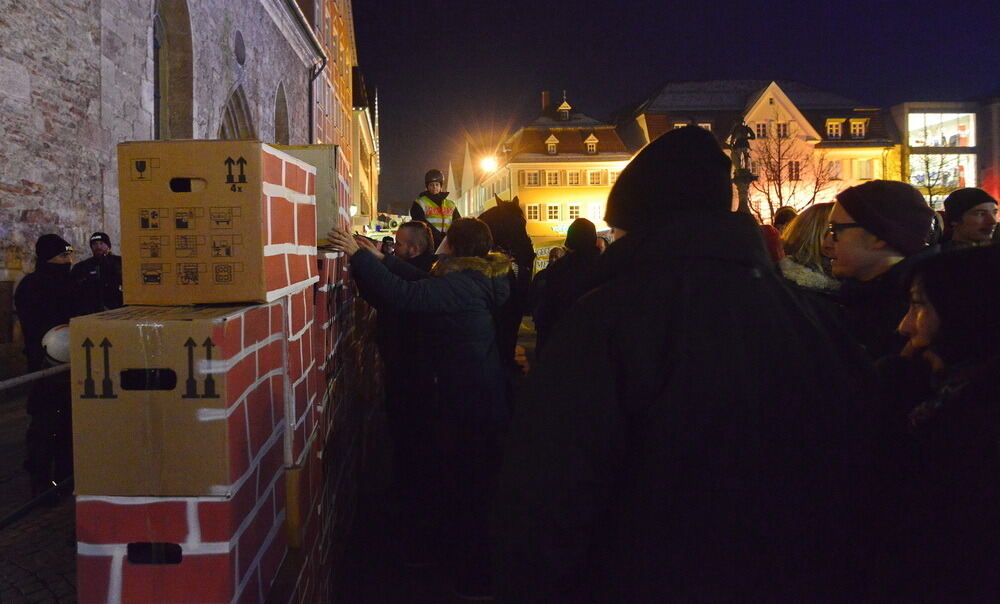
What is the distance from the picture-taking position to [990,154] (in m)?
58.0

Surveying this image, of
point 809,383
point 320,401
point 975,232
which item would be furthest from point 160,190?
point 975,232

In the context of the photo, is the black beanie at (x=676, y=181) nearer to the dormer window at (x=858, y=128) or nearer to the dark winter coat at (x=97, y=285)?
the dark winter coat at (x=97, y=285)

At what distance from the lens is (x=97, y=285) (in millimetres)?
6508

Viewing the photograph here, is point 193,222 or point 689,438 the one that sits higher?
point 193,222

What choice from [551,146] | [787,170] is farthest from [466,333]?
[551,146]

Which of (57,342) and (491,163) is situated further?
(491,163)

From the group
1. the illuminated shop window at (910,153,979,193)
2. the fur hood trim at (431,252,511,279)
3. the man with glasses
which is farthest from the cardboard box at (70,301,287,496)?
the illuminated shop window at (910,153,979,193)

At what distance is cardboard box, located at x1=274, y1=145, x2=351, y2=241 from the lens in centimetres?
324

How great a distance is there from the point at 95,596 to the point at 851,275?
2.68 m

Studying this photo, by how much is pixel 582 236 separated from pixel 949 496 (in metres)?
4.41

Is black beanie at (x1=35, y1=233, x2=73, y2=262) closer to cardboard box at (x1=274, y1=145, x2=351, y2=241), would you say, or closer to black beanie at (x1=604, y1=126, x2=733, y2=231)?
cardboard box at (x1=274, y1=145, x2=351, y2=241)

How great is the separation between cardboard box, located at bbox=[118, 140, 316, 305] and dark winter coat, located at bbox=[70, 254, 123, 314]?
5035mm

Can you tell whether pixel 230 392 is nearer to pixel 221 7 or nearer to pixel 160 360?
pixel 160 360

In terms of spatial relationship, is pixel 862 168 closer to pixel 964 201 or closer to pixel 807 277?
pixel 964 201
